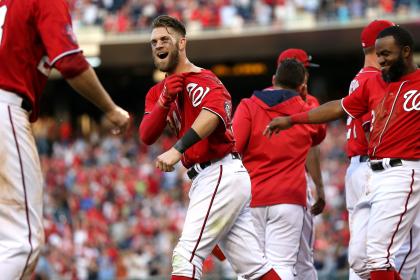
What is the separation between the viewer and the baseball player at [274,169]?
25.0 ft

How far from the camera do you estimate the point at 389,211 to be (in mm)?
6297

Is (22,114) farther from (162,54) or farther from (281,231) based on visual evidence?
(281,231)

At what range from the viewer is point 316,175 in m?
8.29

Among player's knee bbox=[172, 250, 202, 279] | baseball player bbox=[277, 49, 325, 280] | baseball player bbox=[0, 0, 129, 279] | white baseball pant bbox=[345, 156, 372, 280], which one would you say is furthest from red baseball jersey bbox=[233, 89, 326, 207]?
baseball player bbox=[0, 0, 129, 279]

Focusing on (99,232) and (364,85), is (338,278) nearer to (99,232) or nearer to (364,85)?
(364,85)

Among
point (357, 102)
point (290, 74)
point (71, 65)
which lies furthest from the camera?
point (290, 74)

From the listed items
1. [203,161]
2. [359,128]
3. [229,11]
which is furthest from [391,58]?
[229,11]

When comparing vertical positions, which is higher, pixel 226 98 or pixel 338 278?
pixel 226 98

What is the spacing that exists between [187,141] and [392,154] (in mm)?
1473

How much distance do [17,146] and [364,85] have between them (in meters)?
2.73

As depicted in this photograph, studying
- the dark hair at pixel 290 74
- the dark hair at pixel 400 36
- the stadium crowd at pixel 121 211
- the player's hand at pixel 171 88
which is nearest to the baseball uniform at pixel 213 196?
the player's hand at pixel 171 88

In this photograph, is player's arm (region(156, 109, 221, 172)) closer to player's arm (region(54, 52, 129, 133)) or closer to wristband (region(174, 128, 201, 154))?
wristband (region(174, 128, 201, 154))

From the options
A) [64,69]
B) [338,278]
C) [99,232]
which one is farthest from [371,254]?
[99,232]

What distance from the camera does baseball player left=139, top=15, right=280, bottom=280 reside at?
19.7 ft
